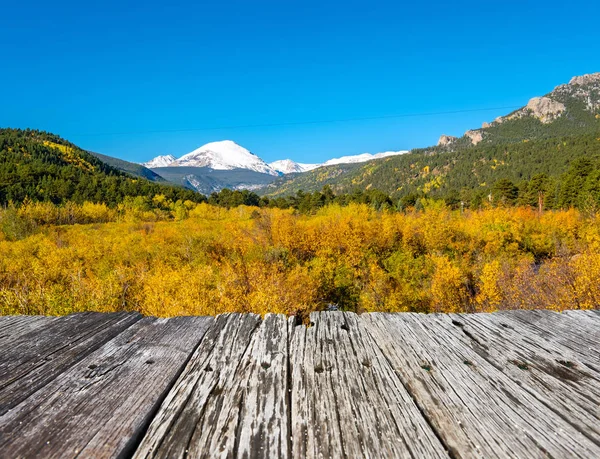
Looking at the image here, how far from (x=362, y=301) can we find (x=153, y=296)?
17.5 m

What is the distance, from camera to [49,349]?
1.32m

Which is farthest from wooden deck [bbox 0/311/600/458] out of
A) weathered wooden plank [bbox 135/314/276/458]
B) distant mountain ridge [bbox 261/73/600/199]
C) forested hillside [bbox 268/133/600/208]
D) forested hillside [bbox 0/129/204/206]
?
forested hillside [bbox 0/129/204/206]

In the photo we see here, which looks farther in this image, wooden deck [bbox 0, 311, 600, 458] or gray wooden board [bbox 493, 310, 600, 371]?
gray wooden board [bbox 493, 310, 600, 371]

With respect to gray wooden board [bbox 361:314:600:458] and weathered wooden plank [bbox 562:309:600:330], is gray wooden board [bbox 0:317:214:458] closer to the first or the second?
gray wooden board [bbox 361:314:600:458]

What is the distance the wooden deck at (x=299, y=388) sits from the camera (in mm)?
830

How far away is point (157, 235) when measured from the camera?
5019 cm

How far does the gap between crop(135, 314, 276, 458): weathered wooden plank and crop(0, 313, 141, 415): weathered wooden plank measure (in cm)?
47

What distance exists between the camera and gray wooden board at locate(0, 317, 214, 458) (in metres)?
0.81

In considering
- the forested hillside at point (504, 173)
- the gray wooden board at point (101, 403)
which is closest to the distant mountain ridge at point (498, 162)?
the forested hillside at point (504, 173)

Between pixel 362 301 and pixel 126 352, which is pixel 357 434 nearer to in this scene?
pixel 126 352

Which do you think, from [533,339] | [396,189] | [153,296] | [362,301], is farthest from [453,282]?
[396,189]

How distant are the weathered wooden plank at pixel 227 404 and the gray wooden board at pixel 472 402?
45 centimetres

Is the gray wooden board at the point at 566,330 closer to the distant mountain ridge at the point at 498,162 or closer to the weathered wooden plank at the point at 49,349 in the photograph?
the weathered wooden plank at the point at 49,349

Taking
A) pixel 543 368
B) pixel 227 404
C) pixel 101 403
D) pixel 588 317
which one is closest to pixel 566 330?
pixel 588 317
